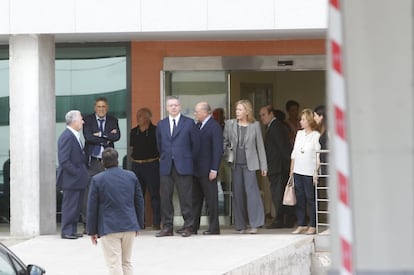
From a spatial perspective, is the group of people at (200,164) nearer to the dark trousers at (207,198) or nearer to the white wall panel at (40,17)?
the dark trousers at (207,198)

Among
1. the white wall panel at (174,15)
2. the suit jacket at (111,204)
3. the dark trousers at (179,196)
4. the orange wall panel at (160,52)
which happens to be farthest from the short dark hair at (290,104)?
the suit jacket at (111,204)

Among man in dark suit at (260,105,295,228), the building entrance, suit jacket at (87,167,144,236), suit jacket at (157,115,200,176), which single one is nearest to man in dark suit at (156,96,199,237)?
suit jacket at (157,115,200,176)

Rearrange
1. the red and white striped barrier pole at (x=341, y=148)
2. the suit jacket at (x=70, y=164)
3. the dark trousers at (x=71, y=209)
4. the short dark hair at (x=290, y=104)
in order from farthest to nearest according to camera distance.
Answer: the short dark hair at (x=290, y=104) → the dark trousers at (x=71, y=209) → the suit jacket at (x=70, y=164) → the red and white striped barrier pole at (x=341, y=148)

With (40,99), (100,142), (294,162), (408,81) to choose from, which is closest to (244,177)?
(294,162)

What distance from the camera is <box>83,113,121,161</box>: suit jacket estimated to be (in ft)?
52.8

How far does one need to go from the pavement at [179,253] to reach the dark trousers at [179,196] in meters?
0.29

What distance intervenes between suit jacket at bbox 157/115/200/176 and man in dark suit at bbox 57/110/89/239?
1189mm

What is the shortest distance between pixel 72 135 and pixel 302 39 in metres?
4.66

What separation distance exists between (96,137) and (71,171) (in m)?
1.15

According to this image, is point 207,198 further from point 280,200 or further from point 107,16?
point 107,16

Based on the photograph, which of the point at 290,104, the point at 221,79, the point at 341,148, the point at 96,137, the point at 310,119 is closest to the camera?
the point at 341,148

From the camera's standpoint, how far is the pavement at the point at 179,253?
42.2ft

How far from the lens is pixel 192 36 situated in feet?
54.0

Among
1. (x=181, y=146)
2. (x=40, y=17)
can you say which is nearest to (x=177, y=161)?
(x=181, y=146)
